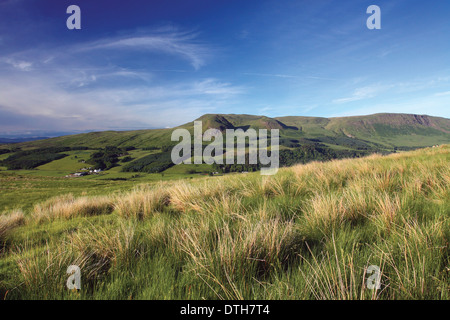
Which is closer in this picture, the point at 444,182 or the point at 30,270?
the point at 30,270

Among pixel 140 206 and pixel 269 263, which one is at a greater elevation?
pixel 269 263

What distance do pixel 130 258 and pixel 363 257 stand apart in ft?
7.51

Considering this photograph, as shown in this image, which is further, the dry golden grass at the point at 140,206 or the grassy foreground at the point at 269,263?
the dry golden grass at the point at 140,206

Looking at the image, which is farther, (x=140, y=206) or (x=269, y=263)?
(x=140, y=206)

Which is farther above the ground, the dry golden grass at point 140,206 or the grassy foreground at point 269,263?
the grassy foreground at point 269,263

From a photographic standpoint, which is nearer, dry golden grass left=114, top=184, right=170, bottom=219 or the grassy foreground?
the grassy foreground

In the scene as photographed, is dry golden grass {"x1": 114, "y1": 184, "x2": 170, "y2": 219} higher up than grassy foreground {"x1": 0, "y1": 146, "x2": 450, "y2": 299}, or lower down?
lower down
